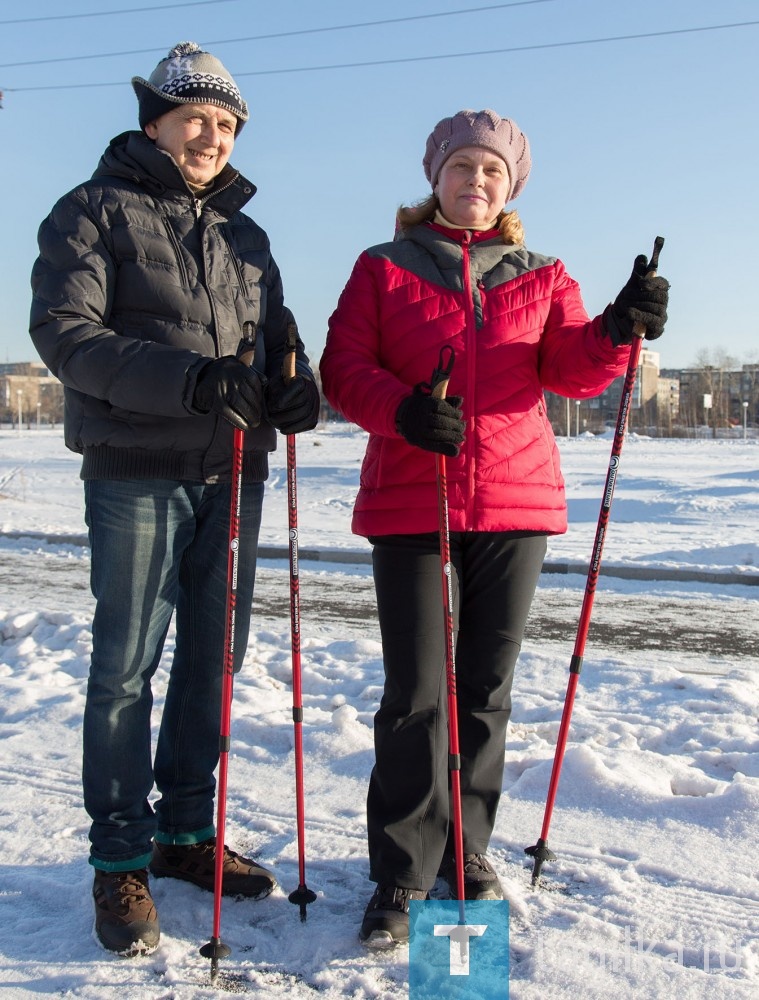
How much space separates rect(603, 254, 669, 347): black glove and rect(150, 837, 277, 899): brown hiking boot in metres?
1.95

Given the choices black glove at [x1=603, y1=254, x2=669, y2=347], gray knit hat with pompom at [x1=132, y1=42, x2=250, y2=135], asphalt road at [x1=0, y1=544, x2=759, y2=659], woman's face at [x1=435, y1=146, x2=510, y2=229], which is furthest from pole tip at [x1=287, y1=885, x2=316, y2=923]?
asphalt road at [x1=0, y1=544, x2=759, y2=659]

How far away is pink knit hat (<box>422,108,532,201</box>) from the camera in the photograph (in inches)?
114

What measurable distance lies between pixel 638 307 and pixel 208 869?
2165 mm

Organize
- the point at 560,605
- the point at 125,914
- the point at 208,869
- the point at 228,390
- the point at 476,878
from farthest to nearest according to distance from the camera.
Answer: the point at 560,605, the point at 208,869, the point at 476,878, the point at 125,914, the point at 228,390

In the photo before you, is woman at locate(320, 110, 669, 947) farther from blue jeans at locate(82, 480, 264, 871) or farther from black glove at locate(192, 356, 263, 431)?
blue jeans at locate(82, 480, 264, 871)

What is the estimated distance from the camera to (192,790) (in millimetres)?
3082

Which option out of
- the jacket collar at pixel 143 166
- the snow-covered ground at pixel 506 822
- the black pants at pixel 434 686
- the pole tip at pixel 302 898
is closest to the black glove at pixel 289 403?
the black pants at pixel 434 686

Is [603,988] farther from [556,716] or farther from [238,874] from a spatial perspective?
[556,716]

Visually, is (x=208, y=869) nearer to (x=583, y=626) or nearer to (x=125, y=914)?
(x=125, y=914)

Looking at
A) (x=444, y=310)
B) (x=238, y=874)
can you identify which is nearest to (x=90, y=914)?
(x=238, y=874)

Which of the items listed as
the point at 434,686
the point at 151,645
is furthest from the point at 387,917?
the point at 151,645

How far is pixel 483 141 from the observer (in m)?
2.88

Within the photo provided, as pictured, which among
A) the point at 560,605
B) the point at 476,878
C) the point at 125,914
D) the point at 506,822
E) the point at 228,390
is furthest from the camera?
the point at 560,605

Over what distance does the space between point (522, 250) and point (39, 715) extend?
10.3 ft
